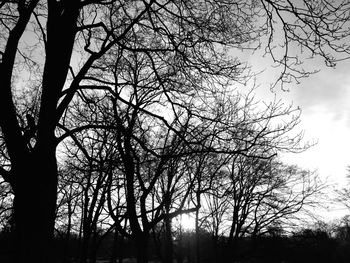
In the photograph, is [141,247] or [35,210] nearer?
[35,210]

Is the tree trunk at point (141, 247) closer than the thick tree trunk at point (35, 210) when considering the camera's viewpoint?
No

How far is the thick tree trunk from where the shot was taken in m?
4.32

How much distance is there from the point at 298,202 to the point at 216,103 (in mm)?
17196

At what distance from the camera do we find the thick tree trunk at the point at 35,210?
4.32 meters

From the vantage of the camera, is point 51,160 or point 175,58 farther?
point 175,58

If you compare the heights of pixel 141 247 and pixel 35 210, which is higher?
pixel 35 210

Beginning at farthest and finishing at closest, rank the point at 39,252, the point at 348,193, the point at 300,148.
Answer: the point at 348,193, the point at 300,148, the point at 39,252

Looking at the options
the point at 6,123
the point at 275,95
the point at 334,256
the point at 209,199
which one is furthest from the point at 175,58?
the point at 334,256

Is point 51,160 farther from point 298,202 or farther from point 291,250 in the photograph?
point 291,250

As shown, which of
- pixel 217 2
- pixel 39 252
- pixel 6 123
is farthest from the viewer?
pixel 217 2

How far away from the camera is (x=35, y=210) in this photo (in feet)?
14.6

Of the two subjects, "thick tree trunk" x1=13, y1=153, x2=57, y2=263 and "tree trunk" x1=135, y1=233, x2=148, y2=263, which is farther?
"tree trunk" x1=135, y1=233, x2=148, y2=263

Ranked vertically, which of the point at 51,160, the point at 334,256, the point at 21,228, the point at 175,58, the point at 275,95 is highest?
the point at 175,58

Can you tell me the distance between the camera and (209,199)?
25094mm
